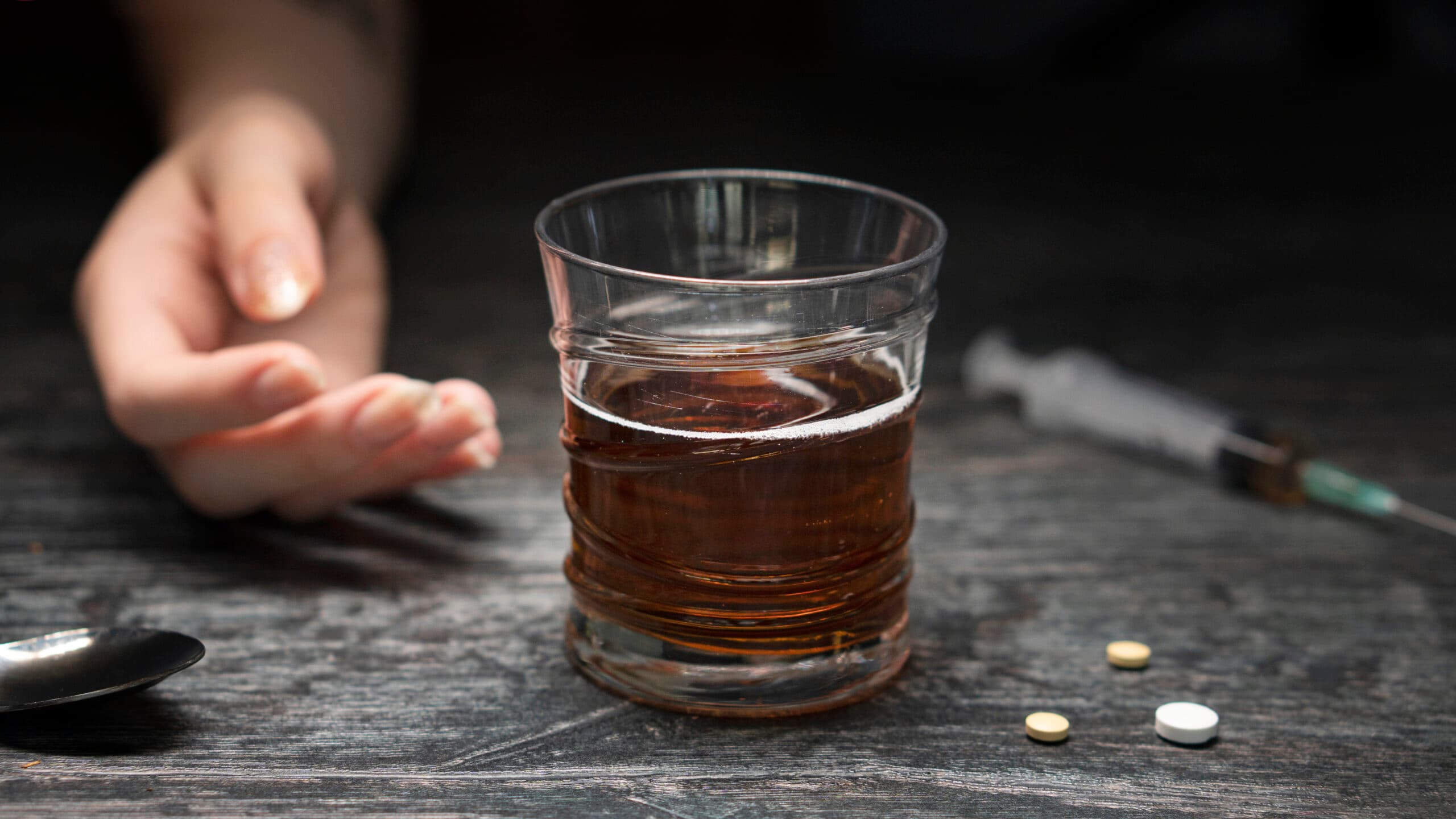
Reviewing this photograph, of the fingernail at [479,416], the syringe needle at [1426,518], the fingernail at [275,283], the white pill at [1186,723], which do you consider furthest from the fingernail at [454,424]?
the syringe needle at [1426,518]

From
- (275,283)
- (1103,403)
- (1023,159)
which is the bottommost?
(275,283)

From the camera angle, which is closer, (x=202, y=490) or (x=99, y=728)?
(x=99, y=728)

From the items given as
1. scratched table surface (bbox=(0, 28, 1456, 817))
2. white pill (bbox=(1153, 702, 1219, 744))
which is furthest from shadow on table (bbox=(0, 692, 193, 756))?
white pill (bbox=(1153, 702, 1219, 744))

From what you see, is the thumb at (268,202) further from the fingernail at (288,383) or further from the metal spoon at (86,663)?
the metal spoon at (86,663)

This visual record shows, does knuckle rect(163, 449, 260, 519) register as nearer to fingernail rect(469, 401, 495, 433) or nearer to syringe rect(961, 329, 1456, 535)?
fingernail rect(469, 401, 495, 433)

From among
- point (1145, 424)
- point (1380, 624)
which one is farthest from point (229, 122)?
point (1380, 624)

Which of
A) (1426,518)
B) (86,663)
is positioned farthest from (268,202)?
(1426,518)

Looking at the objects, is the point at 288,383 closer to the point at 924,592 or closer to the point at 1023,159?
the point at 924,592
